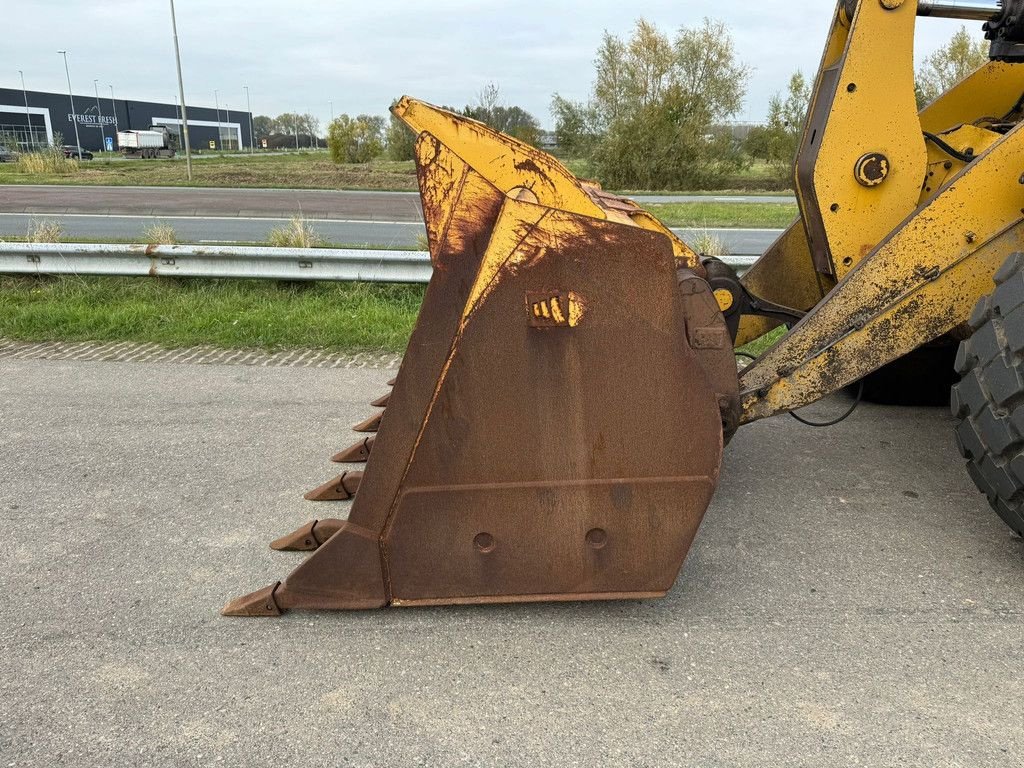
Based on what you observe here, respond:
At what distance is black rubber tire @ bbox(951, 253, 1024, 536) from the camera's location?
2.49m

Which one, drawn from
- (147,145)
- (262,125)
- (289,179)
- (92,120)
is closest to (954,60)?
(289,179)

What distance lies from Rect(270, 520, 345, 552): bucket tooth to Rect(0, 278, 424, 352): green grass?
3.05 metres

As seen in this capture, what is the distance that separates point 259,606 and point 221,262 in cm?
486

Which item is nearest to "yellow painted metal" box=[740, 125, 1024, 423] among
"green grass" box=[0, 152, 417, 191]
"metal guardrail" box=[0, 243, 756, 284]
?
"metal guardrail" box=[0, 243, 756, 284]

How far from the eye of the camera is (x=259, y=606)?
2553 mm

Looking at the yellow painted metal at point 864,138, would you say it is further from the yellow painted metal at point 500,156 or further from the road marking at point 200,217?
the road marking at point 200,217

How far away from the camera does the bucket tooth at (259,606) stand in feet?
8.36

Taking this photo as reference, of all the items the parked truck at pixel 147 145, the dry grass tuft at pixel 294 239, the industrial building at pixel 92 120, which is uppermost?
the industrial building at pixel 92 120

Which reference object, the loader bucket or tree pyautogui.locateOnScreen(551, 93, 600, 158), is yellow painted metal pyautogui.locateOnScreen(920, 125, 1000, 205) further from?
tree pyautogui.locateOnScreen(551, 93, 600, 158)

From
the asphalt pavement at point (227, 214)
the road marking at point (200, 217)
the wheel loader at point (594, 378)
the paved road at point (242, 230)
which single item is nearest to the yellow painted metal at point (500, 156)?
the wheel loader at point (594, 378)

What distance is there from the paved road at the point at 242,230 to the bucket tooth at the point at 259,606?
8.52 metres

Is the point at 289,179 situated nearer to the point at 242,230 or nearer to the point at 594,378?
the point at 242,230

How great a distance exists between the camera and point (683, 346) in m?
2.39

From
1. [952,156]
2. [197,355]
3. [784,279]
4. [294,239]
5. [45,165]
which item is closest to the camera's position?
[952,156]
